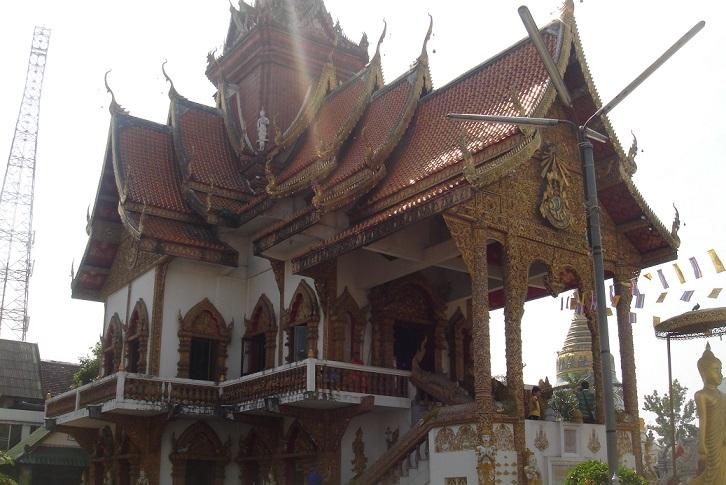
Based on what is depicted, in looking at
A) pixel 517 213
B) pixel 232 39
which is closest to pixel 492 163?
pixel 517 213

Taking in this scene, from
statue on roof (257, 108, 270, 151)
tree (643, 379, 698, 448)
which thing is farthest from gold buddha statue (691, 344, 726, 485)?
tree (643, 379, 698, 448)

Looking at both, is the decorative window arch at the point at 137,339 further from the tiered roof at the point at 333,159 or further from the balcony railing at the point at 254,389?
the tiered roof at the point at 333,159

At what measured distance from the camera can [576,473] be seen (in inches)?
399

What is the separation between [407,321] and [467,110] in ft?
13.0

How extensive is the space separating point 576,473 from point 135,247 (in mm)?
11297

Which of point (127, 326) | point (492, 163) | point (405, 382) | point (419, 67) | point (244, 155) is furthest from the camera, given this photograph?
point (244, 155)

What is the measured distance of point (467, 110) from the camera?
48.7 feet

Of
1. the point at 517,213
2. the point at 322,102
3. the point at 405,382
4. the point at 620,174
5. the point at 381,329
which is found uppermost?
the point at 322,102

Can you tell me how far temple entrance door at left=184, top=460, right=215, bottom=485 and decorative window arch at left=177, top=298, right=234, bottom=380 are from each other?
1608mm

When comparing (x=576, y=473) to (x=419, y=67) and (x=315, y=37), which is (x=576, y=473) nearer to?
(x=419, y=67)

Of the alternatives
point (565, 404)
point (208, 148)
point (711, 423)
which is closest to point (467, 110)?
point (565, 404)

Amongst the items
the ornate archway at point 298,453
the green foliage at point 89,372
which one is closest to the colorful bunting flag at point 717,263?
the ornate archway at point 298,453

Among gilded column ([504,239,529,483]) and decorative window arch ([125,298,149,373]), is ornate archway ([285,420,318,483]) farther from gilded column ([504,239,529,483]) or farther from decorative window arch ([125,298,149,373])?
gilded column ([504,239,529,483])

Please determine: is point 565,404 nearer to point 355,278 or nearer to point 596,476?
point 596,476
